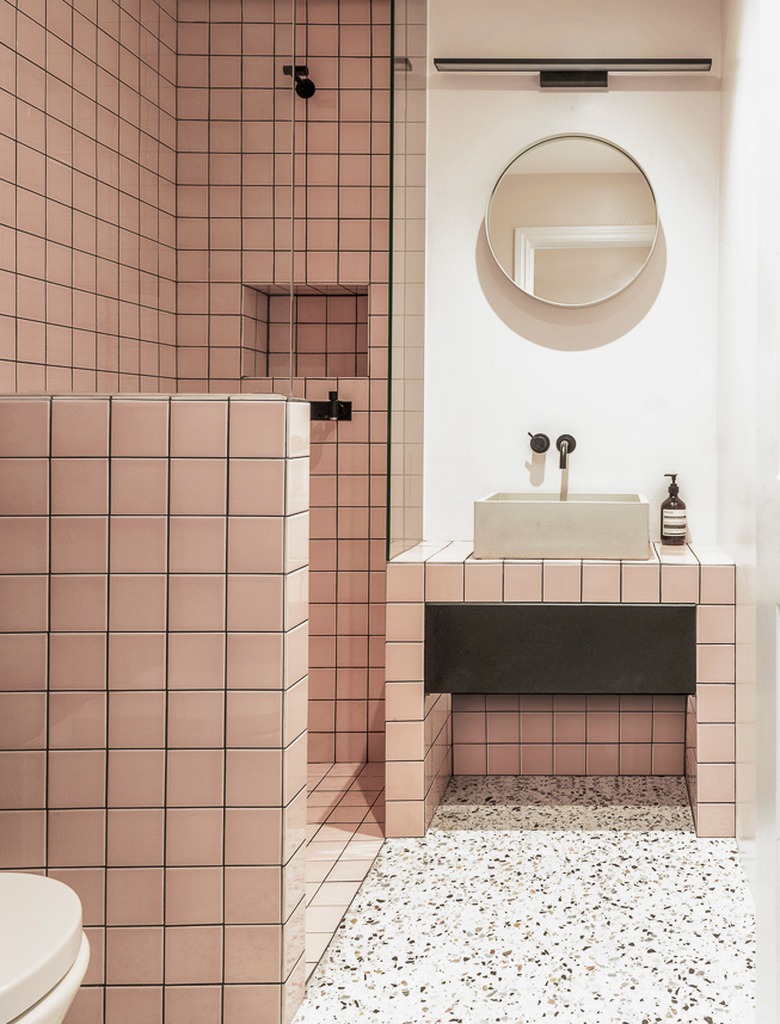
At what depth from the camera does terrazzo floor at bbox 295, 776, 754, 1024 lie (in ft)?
5.98

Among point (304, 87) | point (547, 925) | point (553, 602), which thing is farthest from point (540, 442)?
point (547, 925)

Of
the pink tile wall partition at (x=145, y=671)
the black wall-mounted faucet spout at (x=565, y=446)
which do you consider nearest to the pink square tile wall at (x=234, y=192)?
the pink tile wall partition at (x=145, y=671)

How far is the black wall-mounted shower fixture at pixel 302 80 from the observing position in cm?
195

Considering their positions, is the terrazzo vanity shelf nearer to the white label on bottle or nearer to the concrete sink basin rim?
the concrete sink basin rim

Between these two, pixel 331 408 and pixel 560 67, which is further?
pixel 331 408

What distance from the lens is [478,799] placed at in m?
2.99

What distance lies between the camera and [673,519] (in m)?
3.00

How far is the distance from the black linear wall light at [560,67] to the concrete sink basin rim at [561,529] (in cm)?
146

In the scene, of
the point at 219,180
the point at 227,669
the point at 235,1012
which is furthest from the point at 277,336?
the point at 235,1012

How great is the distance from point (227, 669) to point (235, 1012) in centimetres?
64

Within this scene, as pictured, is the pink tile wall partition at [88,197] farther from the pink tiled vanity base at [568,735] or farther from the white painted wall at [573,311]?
the pink tiled vanity base at [568,735]

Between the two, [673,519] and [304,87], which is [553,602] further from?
[304,87]

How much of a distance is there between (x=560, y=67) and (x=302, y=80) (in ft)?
4.17

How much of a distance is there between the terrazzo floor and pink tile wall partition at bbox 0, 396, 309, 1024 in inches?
14.9
